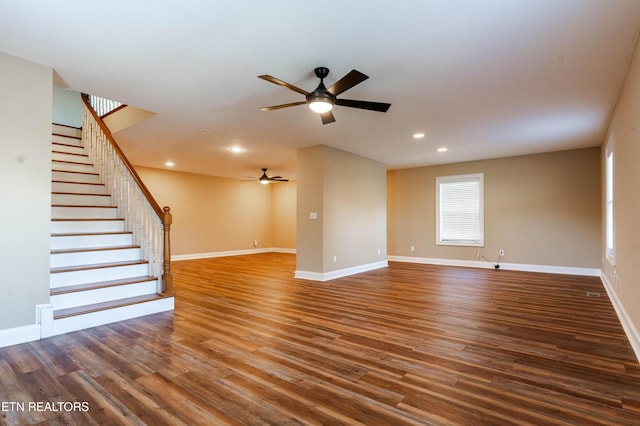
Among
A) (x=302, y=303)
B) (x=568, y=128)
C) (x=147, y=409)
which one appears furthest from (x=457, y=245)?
(x=147, y=409)

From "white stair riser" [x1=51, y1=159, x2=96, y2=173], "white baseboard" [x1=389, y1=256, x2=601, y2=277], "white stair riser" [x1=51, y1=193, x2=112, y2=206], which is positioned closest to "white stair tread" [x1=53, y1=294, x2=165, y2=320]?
"white stair riser" [x1=51, y1=193, x2=112, y2=206]

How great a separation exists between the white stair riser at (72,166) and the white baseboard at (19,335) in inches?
125

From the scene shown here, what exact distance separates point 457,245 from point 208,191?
733cm

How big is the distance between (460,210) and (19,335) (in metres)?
8.33

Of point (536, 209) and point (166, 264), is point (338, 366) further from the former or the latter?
point (536, 209)

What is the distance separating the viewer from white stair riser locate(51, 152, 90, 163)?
18.4ft

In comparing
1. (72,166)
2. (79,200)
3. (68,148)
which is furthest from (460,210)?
(68,148)

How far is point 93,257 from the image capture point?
428 cm

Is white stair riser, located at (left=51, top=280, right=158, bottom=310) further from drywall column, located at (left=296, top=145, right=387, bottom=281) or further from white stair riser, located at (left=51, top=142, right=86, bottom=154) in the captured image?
white stair riser, located at (left=51, top=142, right=86, bottom=154)

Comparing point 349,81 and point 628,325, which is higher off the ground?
point 349,81

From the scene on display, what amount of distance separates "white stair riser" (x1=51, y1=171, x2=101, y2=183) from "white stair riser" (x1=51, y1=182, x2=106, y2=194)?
160 millimetres

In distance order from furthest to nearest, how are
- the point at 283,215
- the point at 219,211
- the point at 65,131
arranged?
the point at 283,215 < the point at 219,211 < the point at 65,131

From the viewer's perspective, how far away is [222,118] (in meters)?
4.80

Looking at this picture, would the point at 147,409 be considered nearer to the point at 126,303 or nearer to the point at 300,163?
the point at 126,303
